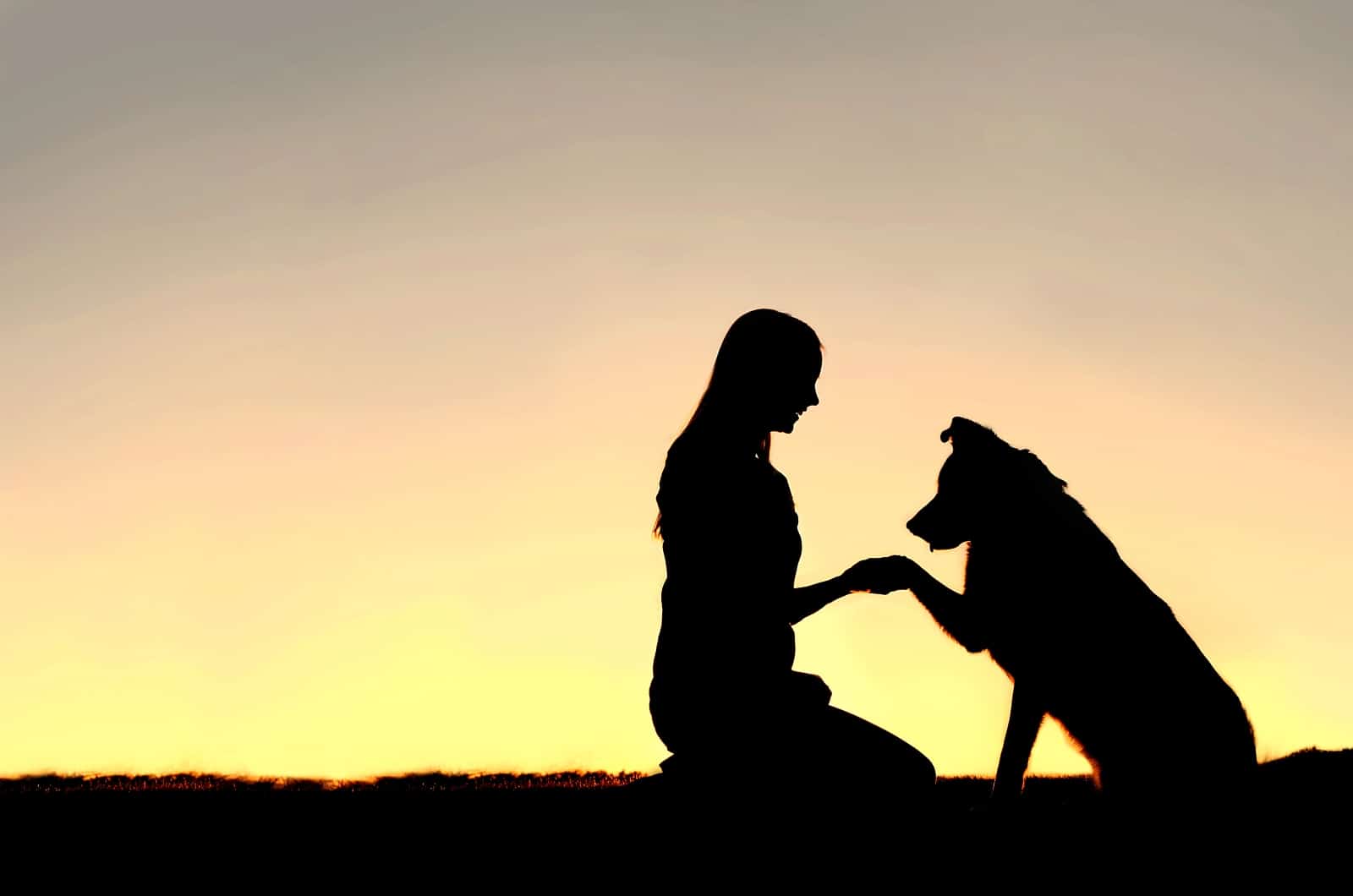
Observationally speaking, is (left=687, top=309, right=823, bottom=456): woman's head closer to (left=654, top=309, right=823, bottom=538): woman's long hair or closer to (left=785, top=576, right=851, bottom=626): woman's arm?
(left=654, top=309, right=823, bottom=538): woman's long hair

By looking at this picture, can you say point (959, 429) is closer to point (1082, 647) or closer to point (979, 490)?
point (979, 490)

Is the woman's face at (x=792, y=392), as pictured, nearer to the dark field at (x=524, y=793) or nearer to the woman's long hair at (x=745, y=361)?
the woman's long hair at (x=745, y=361)

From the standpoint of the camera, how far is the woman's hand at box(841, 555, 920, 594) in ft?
14.7

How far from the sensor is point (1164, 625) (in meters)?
6.04

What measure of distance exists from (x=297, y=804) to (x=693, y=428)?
346cm

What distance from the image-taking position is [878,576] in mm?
4562

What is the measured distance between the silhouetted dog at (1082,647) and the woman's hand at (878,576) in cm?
85

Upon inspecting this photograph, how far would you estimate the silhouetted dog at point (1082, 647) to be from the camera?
19.4ft

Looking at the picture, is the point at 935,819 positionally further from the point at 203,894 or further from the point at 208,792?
the point at 208,792

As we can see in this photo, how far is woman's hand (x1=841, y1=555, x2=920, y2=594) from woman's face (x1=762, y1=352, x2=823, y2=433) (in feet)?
1.99

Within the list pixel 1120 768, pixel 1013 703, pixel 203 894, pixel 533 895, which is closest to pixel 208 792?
pixel 203 894

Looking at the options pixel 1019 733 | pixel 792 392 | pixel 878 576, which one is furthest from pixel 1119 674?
pixel 792 392

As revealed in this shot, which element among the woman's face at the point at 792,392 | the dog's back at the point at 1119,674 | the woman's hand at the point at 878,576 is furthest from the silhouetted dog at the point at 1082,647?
the woman's face at the point at 792,392

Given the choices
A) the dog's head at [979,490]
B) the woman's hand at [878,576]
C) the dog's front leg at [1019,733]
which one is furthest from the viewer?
the dog's head at [979,490]
